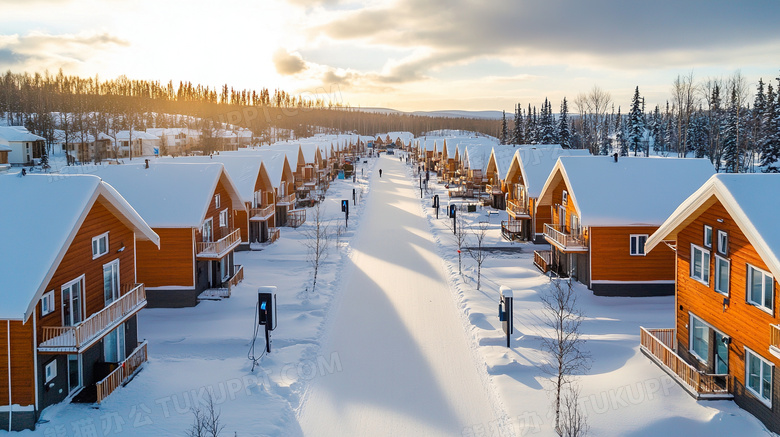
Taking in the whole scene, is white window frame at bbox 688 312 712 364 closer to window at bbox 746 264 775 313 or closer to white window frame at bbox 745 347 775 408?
white window frame at bbox 745 347 775 408

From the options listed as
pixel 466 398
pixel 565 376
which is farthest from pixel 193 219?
pixel 565 376

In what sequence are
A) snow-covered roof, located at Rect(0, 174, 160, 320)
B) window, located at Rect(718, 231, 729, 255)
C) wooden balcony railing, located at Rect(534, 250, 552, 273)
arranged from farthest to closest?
wooden balcony railing, located at Rect(534, 250, 552, 273), window, located at Rect(718, 231, 729, 255), snow-covered roof, located at Rect(0, 174, 160, 320)

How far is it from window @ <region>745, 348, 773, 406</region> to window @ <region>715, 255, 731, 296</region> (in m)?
1.89

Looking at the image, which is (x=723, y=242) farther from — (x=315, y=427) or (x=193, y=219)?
(x=193, y=219)

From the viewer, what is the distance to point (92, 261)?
55.0ft

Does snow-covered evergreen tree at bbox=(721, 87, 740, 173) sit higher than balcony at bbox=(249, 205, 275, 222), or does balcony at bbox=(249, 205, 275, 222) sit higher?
snow-covered evergreen tree at bbox=(721, 87, 740, 173)

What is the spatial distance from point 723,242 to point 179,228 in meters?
21.5

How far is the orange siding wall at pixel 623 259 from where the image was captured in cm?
2580

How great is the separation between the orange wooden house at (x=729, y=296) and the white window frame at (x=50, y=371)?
17294mm

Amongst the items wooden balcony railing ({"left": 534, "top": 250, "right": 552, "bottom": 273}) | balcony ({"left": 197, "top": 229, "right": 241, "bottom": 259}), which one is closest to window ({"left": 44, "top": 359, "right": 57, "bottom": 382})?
balcony ({"left": 197, "top": 229, "right": 241, "bottom": 259})

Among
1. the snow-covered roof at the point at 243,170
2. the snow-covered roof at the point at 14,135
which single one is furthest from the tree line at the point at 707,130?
the snow-covered roof at the point at 14,135

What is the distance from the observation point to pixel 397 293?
25.9m

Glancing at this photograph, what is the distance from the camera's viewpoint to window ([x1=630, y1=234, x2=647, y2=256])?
85.3 ft

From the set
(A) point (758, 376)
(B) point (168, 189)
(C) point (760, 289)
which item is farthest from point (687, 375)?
(B) point (168, 189)
